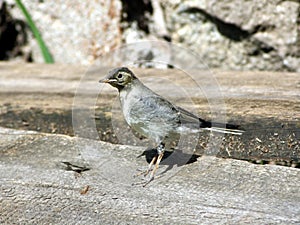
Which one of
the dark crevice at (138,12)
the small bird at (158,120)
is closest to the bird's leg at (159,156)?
the small bird at (158,120)

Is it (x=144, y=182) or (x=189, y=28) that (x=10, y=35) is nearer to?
(x=189, y=28)

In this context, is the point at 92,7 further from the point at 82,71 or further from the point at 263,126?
the point at 263,126

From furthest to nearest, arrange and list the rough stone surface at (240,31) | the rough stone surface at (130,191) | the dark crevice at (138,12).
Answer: the dark crevice at (138,12), the rough stone surface at (240,31), the rough stone surface at (130,191)

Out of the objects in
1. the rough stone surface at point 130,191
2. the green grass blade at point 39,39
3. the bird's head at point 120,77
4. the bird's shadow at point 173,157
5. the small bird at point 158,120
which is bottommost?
the rough stone surface at point 130,191

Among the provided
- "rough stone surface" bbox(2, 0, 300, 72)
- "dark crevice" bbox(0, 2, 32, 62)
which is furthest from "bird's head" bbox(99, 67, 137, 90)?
"dark crevice" bbox(0, 2, 32, 62)

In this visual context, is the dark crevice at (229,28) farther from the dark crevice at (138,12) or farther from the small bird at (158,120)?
the small bird at (158,120)

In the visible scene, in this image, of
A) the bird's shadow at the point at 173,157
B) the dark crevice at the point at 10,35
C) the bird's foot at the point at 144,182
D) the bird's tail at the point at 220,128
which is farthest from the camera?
the dark crevice at the point at 10,35

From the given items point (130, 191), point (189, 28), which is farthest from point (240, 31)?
point (130, 191)

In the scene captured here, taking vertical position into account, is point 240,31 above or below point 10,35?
above
